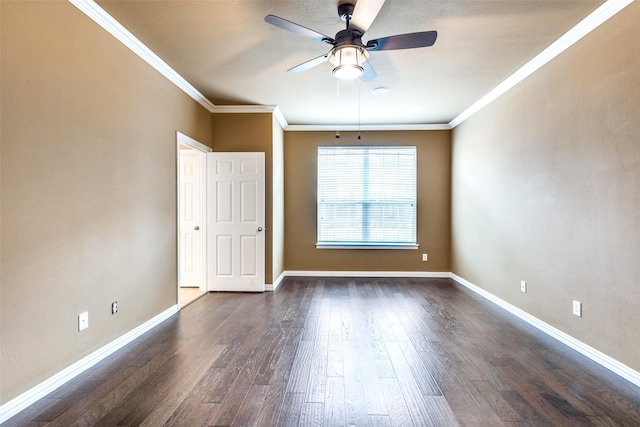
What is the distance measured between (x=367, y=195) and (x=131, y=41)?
4005mm

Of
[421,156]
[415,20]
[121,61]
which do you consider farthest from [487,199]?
[121,61]

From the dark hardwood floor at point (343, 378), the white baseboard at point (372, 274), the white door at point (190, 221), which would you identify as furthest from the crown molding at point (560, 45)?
the white door at point (190, 221)

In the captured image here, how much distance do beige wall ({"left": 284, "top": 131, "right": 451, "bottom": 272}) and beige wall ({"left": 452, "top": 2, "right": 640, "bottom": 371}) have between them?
1391mm

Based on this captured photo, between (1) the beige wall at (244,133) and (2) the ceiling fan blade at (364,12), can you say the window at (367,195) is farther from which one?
(2) the ceiling fan blade at (364,12)

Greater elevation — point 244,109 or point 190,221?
point 244,109

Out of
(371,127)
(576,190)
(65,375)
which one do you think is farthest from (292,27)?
(371,127)

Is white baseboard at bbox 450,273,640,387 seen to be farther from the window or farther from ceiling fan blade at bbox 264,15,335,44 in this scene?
ceiling fan blade at bbox 264,15,335,44

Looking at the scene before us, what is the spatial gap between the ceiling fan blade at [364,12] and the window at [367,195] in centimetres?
348

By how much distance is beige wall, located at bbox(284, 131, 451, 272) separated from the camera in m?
5.71

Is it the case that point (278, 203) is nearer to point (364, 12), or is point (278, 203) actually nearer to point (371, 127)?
point (371, 127)

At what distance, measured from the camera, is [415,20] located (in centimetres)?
256

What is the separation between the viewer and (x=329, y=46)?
9.70ft

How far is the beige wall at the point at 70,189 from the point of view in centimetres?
186

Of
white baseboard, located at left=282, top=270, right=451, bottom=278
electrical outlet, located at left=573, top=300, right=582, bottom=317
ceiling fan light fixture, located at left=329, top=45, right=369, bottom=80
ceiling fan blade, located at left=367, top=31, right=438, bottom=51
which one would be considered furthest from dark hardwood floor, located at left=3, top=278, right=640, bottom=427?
ceiling fan blade, located at left=367, top=31, right=438, bottom=51
